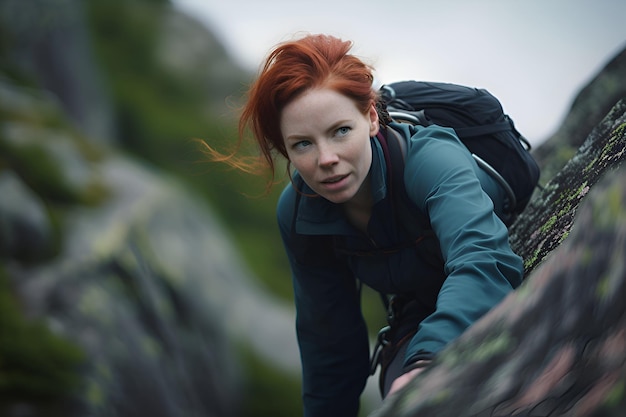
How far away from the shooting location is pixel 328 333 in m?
2.21

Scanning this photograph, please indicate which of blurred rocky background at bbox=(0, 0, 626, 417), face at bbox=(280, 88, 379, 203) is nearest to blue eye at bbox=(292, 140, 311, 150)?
face at bbox=(280, 88, 379, 203)

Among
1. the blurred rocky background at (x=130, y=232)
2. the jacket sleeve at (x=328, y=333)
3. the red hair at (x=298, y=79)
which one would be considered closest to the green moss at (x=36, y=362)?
the blurred rocky background at (x=130, y=232)

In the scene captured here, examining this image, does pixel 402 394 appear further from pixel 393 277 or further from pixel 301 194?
pixel 301 194

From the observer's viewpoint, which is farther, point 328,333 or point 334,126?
point 328,333

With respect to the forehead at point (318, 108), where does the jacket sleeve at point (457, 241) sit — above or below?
below

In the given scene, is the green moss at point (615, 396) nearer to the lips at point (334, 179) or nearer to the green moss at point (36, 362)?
the lips at point (334, 179)

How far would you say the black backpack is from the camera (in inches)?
75.5

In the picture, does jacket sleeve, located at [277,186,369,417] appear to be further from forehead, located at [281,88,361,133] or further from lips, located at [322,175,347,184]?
forehead, located at [281,88,361,133]

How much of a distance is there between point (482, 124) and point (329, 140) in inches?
19.5

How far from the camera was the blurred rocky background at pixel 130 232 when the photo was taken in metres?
4.83

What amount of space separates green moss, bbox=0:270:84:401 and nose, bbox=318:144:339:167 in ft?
12.1

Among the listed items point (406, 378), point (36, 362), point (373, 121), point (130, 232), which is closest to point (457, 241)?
point (406, 378)

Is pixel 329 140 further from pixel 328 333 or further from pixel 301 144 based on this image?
pixel 328 333

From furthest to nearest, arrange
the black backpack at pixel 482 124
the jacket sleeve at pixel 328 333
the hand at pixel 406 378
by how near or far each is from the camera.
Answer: the jacket sleeve at pixel 328 333 → the black backpack at pixel 482 124 → the hand at pixel 406 378
